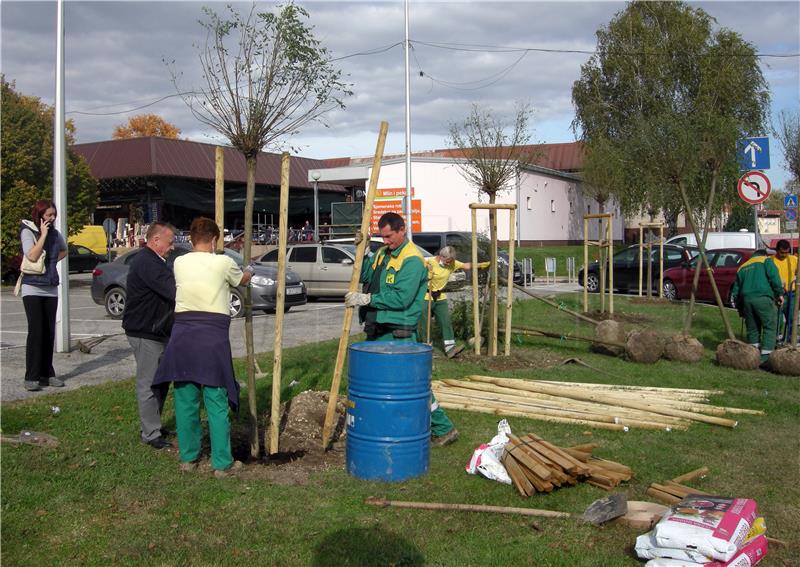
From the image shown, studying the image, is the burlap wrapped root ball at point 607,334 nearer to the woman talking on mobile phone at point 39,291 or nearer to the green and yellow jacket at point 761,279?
the green and yellow jacket at point 761,279

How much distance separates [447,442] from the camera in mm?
6969

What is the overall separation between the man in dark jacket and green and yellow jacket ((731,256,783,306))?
8.87 meters

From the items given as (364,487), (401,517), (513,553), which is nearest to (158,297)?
(364,487)

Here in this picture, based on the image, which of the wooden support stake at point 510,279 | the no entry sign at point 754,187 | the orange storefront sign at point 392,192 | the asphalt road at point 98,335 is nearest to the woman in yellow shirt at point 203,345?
the asphalt road at point 98,335

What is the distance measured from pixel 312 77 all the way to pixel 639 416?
15.7 ft

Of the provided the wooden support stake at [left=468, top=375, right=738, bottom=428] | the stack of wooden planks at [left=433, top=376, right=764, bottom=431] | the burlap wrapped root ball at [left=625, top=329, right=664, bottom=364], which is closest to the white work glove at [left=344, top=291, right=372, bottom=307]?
the stack of wooden planks at [left=433, top=376, right=764, bottom=431]

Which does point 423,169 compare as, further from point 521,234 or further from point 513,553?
point 513,553

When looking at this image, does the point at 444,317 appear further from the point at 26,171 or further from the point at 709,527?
the point at 26,171

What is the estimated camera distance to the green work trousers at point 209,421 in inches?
234

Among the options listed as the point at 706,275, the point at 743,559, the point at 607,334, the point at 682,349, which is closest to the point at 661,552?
the point at 743,559

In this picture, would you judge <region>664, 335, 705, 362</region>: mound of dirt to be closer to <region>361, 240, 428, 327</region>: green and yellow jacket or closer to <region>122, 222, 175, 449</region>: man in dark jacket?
<region>361, 240, 428, 327</region>: green and yellow jacket

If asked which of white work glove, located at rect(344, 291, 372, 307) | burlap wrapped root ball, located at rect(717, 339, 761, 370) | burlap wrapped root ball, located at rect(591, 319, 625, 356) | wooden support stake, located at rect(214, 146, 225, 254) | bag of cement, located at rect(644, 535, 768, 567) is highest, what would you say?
wooden support stake, located at rect(214, 146, 225, 254)

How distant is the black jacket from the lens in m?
6.55

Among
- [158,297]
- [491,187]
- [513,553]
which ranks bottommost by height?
[513,553]
